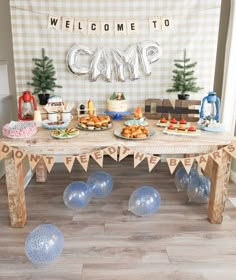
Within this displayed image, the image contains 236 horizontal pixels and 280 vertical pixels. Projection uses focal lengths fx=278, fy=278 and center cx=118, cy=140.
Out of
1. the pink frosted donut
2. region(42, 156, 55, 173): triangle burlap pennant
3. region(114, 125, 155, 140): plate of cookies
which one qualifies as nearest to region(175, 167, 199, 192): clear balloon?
region(114, 125, 155, 140): plate of cookies

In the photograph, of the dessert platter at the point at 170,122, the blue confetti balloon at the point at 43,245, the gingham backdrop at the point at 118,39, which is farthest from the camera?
the gingham backdrop at the point at 118,39

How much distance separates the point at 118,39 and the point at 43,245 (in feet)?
6.88

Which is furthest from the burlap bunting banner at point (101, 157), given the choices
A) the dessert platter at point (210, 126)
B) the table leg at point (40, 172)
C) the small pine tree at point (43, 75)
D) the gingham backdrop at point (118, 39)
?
the gingham backdrop at point (118, 39)

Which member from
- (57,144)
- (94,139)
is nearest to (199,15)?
(94,139)

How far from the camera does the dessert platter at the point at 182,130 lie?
6.40 ft

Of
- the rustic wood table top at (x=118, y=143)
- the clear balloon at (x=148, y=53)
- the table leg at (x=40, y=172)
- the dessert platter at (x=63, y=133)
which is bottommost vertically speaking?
the table leg at (x=40, y=172)

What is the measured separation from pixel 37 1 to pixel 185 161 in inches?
82.6

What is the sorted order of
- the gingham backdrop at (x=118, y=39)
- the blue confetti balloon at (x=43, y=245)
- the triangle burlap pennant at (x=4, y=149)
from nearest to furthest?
the blue confetti balloon at (x=43, y=245)
the triangle burlap pennant at (x=4, y=149)
the gingham backdrop at (x=118, y=39)

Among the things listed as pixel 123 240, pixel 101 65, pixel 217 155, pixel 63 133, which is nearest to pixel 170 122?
pixel 217 155

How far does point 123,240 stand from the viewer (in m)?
1.87

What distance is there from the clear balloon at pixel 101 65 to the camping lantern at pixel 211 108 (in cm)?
109

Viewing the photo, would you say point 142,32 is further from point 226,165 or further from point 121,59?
point 226,165

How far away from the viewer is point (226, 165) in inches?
75.5

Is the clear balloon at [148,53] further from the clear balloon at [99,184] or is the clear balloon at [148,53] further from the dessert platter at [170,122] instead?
the clear balloon at [99,184]
